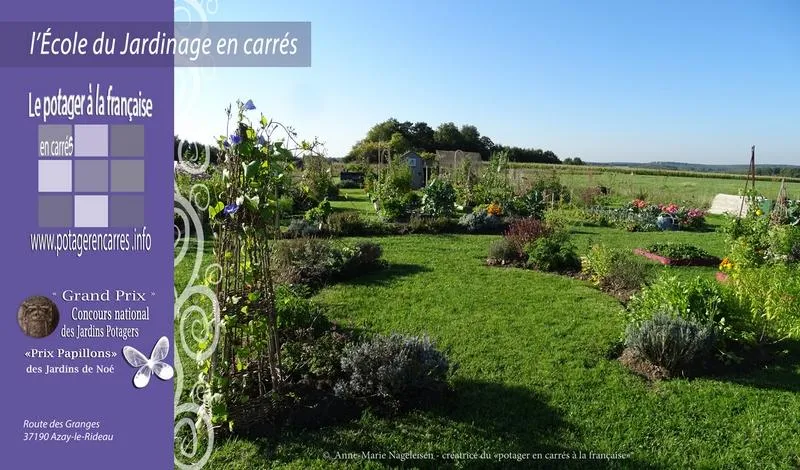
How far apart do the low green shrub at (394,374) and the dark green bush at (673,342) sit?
6.76ft

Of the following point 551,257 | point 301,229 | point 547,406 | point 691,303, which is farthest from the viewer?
point 301,229

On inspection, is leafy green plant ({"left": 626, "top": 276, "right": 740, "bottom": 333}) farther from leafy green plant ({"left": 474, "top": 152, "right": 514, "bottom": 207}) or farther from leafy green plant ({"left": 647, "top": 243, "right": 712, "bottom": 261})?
leafy green plant ({"left": 474, "top": 152, "right": 514, "bottom": 207})

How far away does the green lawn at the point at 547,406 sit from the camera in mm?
3268

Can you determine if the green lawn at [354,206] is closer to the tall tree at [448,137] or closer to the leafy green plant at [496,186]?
the leafy green plant at [496,186]

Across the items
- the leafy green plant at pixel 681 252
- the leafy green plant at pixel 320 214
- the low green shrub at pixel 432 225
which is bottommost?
the leafy green plant at pixel 681 252

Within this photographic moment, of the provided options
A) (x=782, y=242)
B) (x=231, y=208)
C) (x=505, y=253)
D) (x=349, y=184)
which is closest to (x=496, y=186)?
(x=505, y=253)

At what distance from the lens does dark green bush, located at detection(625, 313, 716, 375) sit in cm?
445

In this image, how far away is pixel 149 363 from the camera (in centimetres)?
270

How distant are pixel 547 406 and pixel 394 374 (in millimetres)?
1295

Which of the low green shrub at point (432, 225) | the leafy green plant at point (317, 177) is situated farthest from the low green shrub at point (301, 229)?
the leafy green plant at point (317, 177)

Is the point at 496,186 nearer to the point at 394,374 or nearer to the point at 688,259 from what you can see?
the point at 688,259

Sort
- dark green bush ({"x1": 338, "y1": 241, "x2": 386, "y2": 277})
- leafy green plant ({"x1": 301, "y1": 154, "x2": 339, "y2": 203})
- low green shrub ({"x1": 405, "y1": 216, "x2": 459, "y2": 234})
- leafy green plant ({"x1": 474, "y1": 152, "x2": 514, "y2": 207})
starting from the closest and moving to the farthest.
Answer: dark green bush ({"x1": 338, "y1": 241, "x2": 386, "y2": 277})
low green shrub ({"x1": 405, "y1": 216, "x2": 459, "y2": 234})
leafy green plant ({"x1": 474, "y1": 152, "x2": 514, "y2": 207})
leafy green plant ({"x1": 301, "y1": 154, "x2": 339, "y2": 203})

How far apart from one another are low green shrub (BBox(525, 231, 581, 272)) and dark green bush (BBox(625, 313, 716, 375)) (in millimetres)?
3755

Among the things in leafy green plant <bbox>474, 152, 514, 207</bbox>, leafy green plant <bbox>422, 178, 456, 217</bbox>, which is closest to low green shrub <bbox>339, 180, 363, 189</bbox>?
leafy green plant <bbox>474, 152, 514, 207</bbox>
